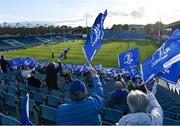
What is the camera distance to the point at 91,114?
502 cm

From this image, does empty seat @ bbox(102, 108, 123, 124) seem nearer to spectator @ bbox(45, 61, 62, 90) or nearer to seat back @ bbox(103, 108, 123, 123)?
seat back @ bbox(103, 108, 123, 123)

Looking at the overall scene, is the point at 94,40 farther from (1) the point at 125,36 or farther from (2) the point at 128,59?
(1) the point at 125,36

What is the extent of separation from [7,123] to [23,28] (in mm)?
85694

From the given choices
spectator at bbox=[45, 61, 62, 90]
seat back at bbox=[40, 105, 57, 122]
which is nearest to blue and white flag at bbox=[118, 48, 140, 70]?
spectator at bbox=[45, 61, 62, 90]

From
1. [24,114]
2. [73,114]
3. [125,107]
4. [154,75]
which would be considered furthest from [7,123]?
[125,107]

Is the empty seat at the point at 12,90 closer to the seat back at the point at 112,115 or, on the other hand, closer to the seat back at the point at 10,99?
the seat back at the point at 10,99

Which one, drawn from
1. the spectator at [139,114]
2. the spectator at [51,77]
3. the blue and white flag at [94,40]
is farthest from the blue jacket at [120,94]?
the spectator at [139,114]

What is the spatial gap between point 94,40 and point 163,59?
8.53 ft

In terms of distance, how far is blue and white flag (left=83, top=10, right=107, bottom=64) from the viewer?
31.1ft

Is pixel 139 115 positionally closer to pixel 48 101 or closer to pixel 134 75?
pixel 48 101

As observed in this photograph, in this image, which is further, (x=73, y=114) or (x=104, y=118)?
(x=104, y=118)

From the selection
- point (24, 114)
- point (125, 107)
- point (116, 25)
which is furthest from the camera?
point (116, 25)

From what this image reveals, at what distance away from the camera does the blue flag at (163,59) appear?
24.7 feet

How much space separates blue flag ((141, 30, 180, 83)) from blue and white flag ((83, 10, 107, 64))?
1.80 metres
